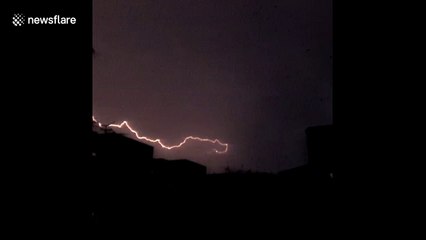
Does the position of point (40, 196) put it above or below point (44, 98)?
below

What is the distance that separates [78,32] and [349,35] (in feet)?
4.67

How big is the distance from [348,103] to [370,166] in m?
0.36

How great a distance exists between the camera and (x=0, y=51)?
1934 millimetres

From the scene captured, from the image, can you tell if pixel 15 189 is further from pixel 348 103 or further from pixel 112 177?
pixel 112 177

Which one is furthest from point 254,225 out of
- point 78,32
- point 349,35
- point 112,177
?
point 112,177

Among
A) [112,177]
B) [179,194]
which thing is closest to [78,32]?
[179,194]

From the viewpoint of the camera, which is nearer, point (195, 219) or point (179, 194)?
point (195, 219)

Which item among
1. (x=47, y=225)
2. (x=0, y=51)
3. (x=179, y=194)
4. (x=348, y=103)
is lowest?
(x=179, y=194)

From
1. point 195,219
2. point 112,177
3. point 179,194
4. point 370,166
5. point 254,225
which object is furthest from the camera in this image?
point 112,177

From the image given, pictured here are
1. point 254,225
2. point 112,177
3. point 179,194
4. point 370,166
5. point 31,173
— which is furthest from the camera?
point 112,177

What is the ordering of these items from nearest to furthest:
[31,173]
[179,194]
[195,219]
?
[31,173] → [195,219] → [179,194]

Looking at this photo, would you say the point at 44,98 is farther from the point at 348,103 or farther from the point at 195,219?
the point at 195,219

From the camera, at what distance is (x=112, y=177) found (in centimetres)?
1015

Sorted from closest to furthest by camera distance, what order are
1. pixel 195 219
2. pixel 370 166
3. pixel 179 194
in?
pixel 370 166 → pixel 195 219 → pixel 179 194
